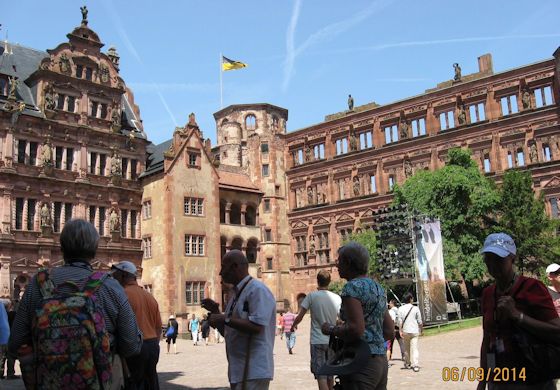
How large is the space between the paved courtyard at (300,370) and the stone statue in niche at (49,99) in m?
20.1

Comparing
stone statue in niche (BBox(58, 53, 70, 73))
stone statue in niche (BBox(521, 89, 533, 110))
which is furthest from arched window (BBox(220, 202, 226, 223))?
stone statue in niche (BBox(521, 89, 533, 110))

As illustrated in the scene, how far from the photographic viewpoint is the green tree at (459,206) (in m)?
36.1

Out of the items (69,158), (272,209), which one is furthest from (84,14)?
(272,209)

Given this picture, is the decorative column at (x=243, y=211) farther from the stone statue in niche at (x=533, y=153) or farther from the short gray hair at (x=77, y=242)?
the short gray hair at (x=77, y=242)

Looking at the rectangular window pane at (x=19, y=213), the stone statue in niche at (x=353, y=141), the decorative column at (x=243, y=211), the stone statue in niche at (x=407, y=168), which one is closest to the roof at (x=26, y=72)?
the rectangular window pane at (x=19, y=213)

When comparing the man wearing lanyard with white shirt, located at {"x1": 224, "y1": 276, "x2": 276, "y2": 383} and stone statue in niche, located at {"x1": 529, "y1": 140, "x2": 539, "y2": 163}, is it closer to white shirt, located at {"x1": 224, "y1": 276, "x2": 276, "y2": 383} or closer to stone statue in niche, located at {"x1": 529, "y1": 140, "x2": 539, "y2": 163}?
white shirt, located at {"x1": 224, "y1": 276, "x2": 276, "y2": 383}

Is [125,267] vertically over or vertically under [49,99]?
under

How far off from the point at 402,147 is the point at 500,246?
45.1 metres

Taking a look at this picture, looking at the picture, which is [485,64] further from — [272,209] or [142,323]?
[142,323]

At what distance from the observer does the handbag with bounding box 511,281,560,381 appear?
150 inches

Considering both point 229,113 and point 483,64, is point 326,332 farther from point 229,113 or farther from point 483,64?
point 229,113

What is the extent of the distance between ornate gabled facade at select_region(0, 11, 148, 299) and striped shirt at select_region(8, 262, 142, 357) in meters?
30.8

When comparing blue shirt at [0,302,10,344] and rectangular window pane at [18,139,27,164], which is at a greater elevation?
rectangular window pane at [18,139,27,164]

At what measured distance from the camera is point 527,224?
35.0 meters
